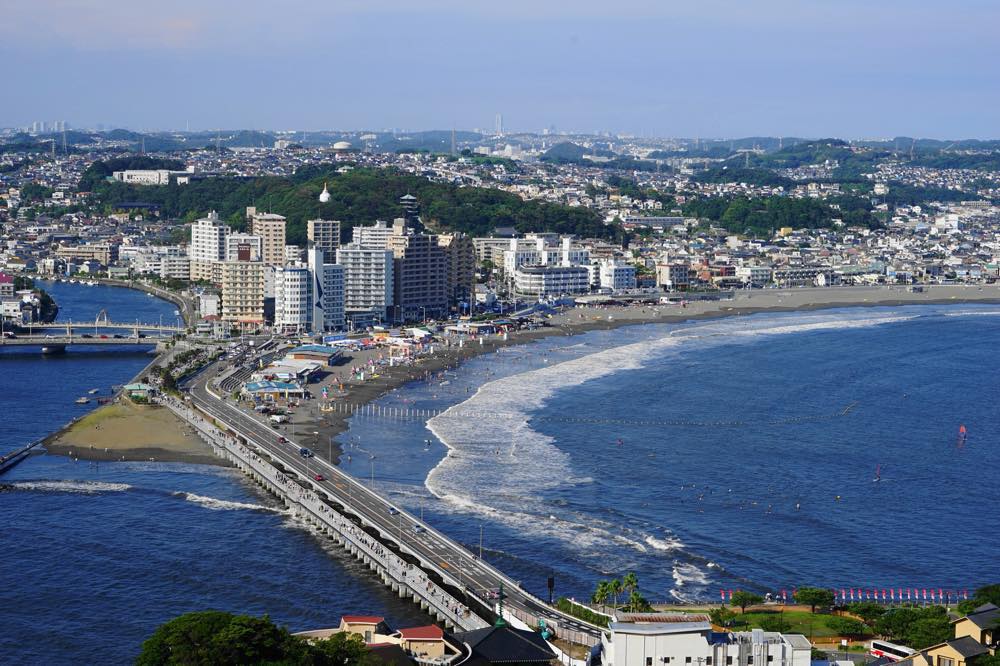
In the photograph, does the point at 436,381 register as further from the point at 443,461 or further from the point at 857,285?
the point at 857,285

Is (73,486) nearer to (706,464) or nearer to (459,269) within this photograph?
(706,464)

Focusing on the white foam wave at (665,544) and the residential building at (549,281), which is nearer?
the white foam wave at (665,544)

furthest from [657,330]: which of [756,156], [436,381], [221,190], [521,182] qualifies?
A: [756,156]

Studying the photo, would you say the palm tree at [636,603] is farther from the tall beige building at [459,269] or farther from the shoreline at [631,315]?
the tall beige building at [459,269]

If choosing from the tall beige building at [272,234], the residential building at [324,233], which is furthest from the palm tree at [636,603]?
the tall beige building at [272,234]

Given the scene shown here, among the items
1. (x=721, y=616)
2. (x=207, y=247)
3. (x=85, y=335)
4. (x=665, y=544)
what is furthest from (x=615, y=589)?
(x=207, y=247)

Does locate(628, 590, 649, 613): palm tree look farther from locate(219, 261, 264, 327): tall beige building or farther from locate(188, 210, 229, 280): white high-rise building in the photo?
locate(188, 210, 229, 280): white high-rise building

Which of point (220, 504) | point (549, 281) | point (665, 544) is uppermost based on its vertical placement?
point (549, 281)
